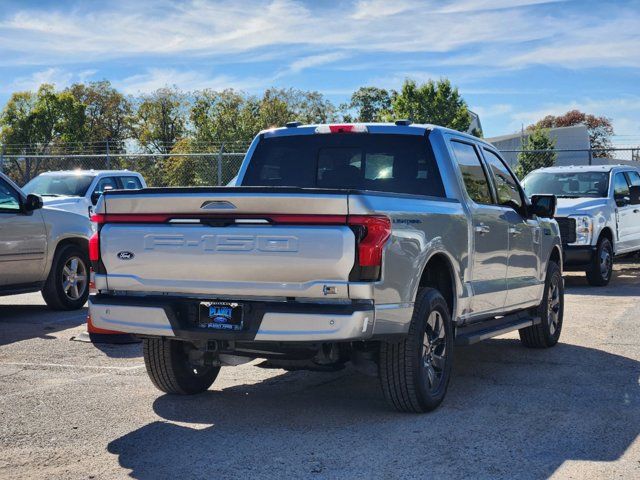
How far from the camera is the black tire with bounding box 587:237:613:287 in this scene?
1485 centimetres

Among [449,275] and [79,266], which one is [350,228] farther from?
[79,266]

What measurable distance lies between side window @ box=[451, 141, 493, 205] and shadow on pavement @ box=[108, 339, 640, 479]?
1480 millimetres

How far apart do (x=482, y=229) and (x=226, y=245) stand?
2484 mm

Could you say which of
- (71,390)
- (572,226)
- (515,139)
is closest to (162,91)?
(515,139)

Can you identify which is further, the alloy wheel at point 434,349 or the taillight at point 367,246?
the alloy wheel at point 434,349

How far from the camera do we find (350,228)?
535 cm

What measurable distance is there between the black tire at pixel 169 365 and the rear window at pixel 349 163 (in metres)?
1.69

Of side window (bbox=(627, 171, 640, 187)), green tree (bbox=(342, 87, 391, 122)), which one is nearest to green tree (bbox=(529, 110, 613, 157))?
green tree (bbox=(342, 87, 391, 122))

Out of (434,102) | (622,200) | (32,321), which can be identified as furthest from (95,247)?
(434,102)

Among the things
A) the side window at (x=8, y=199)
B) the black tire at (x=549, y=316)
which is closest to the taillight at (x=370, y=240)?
the black tire at (x=549, y=316)

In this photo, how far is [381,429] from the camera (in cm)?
580

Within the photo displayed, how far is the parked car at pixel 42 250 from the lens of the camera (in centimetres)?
1110

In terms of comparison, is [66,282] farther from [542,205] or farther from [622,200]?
[622,200]

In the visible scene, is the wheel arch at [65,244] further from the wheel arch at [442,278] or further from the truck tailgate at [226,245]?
the wheel arch at [442,278]
